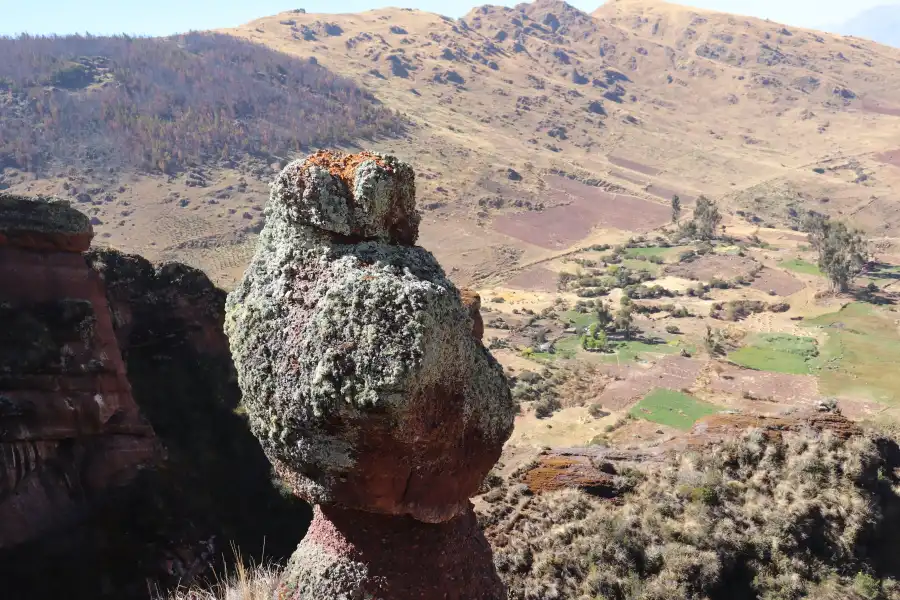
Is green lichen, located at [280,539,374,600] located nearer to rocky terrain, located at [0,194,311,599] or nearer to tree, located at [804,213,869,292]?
rocky terrain, located at [0,194,311,599]

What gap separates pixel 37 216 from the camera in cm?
1190

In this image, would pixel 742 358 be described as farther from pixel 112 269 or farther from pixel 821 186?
pixel 821 186

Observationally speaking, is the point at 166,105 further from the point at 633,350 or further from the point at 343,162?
the point at 343,162

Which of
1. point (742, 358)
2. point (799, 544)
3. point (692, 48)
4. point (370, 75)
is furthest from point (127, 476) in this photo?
point (692, 48)

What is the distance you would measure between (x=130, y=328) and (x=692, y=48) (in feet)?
588

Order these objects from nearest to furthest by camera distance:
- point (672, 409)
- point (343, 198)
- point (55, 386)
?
point (343, 198), point (55, 386), point (672, 409)

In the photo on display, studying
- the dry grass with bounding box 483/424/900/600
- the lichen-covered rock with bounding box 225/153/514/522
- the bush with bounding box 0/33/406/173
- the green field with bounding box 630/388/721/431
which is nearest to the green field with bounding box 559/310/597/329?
the green field with bounding box 630/388/721/431

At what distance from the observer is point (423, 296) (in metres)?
4.96

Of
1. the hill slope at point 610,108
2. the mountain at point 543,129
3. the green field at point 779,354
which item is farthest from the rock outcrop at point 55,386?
the hill slope at point 610,108

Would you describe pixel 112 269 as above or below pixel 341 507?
below

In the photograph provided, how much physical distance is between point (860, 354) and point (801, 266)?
75.1 ft

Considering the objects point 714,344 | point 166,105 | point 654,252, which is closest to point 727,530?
point 714,344

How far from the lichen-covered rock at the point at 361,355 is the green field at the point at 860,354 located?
30.1m

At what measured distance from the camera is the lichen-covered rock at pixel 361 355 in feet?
16.0
